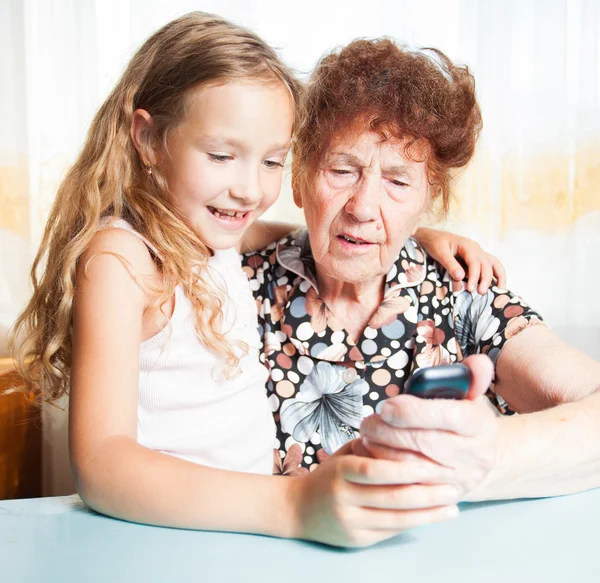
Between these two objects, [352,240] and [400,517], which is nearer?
[400,517]

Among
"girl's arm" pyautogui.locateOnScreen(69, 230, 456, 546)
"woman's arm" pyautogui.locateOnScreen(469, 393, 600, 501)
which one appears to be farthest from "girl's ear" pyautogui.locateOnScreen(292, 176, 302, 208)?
"woman's arm" pyautogui.locateOnScreen(469, 393, 600, 501)

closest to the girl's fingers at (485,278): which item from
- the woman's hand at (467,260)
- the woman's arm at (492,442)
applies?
the woman's hand at (467,260)

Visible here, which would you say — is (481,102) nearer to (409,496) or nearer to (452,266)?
(452,266)

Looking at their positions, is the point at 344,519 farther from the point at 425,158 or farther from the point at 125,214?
the point at 425,158

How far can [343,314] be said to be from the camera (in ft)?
5.49

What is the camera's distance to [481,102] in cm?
279

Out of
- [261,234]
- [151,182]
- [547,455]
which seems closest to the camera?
[547,455]

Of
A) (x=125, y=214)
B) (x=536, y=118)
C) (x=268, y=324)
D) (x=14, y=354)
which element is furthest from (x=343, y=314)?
(x=536, y=118)

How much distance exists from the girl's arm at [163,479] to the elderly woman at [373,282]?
51cm

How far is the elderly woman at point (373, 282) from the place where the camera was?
4.97 feet

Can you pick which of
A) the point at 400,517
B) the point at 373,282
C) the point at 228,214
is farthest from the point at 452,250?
the point at 400,517

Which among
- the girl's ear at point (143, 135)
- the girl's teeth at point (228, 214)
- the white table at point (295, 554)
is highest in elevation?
the girl's ear at point (143, 135)

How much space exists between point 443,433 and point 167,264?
2.02ft

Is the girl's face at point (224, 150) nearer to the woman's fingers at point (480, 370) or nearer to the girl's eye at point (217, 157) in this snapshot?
the girl's eye at point (217, 157)
